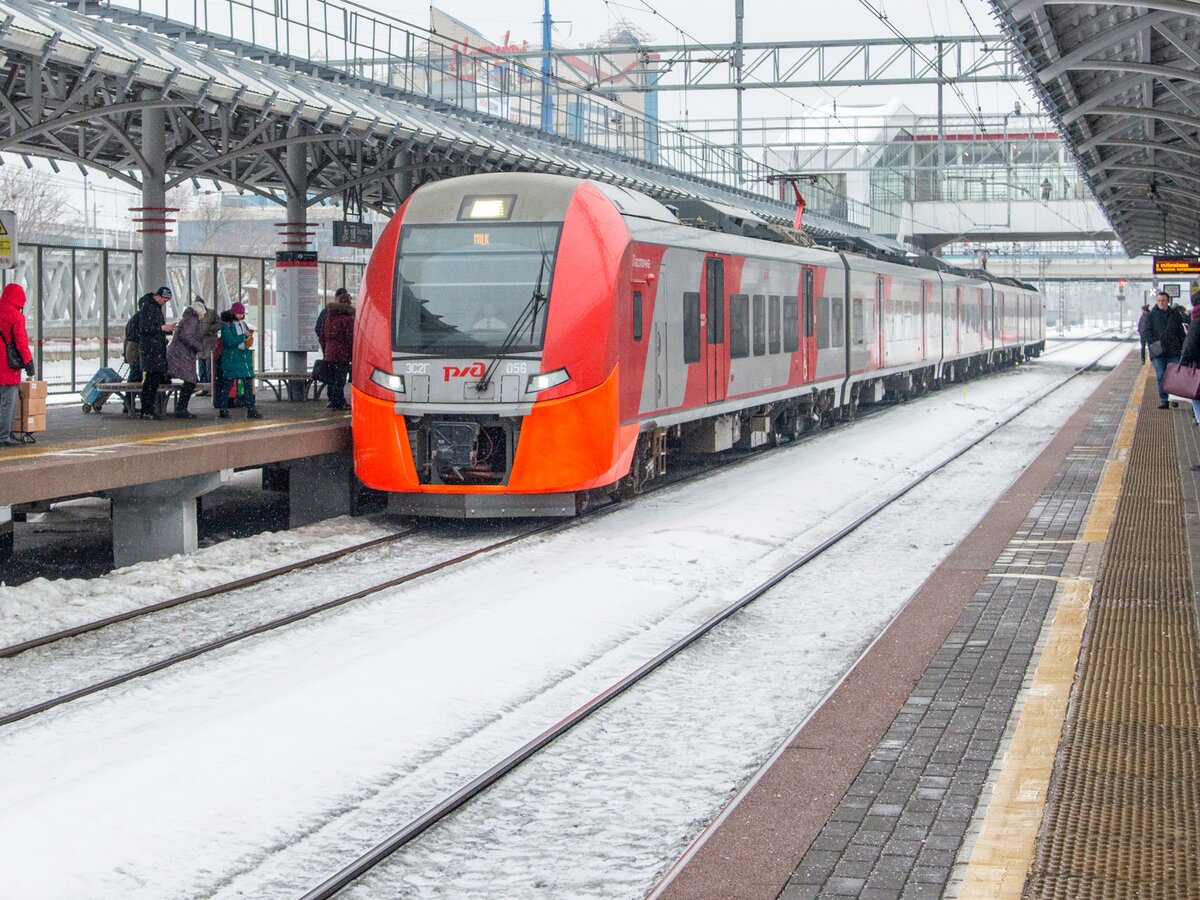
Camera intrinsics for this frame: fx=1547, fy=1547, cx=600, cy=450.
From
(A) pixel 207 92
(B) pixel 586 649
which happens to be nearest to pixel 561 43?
(A) pixel 207 92

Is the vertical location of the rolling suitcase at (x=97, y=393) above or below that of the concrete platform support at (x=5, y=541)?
above

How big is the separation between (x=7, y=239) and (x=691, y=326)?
6.55 meters

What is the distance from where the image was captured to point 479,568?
11.4m

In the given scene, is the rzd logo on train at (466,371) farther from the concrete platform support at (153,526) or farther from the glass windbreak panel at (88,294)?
the glass windbreak panel at (88,294)

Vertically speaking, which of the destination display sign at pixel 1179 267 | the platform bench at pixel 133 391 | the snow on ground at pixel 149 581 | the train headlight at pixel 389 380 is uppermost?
the destination display sign at pixel 1179 267

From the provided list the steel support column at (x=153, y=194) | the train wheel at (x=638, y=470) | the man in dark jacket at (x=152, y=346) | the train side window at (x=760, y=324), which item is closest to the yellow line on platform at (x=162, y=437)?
the man in dark jacket at (x=152, y=346)

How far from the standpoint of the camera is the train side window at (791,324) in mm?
20078

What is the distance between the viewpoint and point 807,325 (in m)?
21.2

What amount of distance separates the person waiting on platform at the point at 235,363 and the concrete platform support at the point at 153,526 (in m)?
3.06

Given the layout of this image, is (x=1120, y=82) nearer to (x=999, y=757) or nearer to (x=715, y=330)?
(x=715, y=330)

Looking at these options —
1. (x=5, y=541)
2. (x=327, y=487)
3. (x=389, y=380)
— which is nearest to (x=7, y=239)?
(x=5, y=541)

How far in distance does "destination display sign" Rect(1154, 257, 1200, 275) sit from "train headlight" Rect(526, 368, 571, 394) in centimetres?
2519

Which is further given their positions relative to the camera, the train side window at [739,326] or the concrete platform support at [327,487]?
the train side window at [739,326]

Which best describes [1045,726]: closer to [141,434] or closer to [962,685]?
[962,685]
